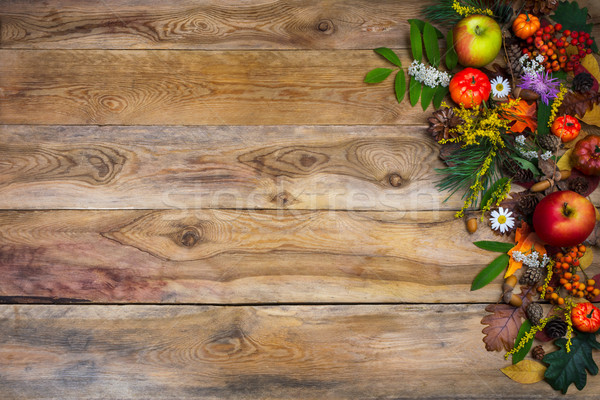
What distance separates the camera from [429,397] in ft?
3.37

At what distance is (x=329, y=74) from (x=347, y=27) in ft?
0.47

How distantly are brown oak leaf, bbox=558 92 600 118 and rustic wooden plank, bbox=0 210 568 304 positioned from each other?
389mm

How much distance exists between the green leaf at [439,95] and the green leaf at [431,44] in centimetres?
6

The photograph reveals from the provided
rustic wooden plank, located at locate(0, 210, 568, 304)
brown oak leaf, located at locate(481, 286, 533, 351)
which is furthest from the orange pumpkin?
brown oak leaf, located at locate(481, 286, 533, 351)

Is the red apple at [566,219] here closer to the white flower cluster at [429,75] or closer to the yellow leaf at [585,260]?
the yellow leaf at [585,260]

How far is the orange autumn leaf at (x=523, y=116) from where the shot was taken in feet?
3.67

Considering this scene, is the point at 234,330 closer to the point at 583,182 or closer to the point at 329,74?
the point at 329,74

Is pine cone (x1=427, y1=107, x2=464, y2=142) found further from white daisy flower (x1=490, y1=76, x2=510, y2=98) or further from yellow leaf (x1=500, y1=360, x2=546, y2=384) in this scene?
yellow leaf (x1=500, y1=360, x2=546, y2=384)

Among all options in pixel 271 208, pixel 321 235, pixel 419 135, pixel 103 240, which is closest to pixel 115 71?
pixel 103 240

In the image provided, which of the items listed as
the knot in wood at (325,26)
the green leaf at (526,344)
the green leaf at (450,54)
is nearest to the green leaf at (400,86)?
the green leaf at (450,54)

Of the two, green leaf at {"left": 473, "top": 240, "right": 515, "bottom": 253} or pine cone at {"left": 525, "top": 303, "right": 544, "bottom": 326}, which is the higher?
green leaf at {"left": 473, "top": 240, "right": 515, "bottom": 253}

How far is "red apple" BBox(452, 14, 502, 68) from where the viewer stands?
42.6 inches

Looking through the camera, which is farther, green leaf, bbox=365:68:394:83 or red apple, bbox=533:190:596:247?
green leaf, bbox=365:68:394:83

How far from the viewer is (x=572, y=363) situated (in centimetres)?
103
